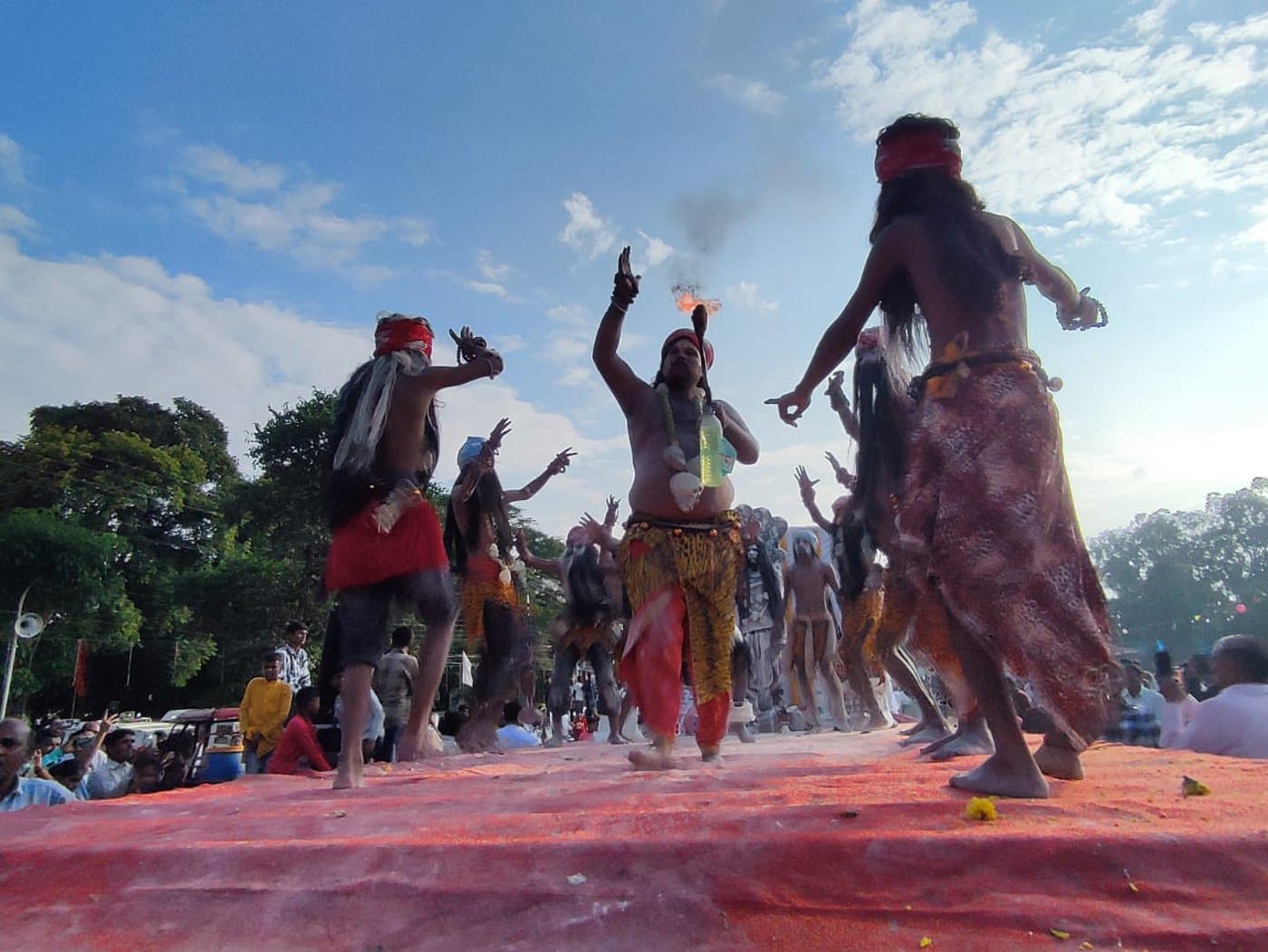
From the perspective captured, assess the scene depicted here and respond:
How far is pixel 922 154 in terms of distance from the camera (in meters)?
2.88

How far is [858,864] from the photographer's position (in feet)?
4.78

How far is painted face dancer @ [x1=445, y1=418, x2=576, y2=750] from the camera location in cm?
654

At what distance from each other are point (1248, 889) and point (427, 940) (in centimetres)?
135

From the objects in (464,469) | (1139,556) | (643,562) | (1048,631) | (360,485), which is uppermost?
(1139,556)

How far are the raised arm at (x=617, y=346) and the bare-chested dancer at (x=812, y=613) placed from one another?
514 cm

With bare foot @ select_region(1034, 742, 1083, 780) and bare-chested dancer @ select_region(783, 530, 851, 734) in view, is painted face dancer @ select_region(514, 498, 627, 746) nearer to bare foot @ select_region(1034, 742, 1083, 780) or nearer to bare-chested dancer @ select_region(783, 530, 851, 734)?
bare-chested dancer @ select_region(783, 530, 851, 734)

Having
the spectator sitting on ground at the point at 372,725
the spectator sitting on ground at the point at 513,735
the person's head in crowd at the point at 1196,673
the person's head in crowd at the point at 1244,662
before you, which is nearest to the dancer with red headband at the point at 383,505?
the spectator sitting on ground at the point at 372,725

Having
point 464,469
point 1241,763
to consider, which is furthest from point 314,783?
point 1241,763

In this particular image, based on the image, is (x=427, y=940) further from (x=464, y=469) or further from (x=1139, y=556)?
(x=1139, y=556)

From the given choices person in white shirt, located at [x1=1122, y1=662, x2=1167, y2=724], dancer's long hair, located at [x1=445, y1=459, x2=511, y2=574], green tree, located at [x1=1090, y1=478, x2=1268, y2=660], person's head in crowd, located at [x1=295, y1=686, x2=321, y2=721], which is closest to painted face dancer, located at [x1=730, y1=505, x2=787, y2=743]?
dancer's long hair, located at [x1=445, y1=459, x2=511, y2=574]

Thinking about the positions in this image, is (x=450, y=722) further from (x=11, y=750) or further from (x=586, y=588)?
(x=11, y=750)

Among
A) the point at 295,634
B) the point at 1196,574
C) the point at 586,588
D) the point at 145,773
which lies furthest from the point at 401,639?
the point at 1196,574

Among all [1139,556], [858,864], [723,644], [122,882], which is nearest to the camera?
[858,864]

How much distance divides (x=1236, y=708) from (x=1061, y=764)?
7.48 ft
